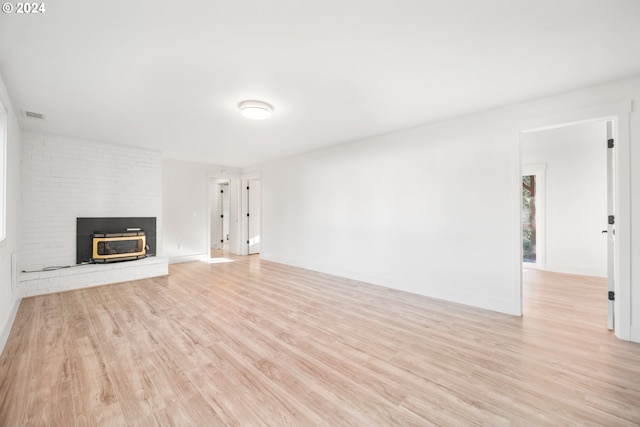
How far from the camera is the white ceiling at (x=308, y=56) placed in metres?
1.63

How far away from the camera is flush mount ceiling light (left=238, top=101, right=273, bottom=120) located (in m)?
2.90

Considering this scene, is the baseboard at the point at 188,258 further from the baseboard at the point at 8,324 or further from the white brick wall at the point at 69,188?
the baseboard at the point at 8,324

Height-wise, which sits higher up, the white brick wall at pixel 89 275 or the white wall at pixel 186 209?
the white wall at pixel 186 209

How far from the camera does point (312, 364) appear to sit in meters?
2.06

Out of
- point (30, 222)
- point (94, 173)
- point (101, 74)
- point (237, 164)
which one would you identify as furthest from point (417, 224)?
point (30, 222)

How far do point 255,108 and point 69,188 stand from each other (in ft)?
12.9

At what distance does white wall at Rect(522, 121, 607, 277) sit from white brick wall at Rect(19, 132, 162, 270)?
319 inches

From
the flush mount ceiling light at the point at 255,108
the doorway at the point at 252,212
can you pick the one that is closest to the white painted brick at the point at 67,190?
the doorway at the point at 252,212

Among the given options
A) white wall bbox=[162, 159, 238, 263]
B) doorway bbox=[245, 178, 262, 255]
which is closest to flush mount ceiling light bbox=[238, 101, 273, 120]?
white wall bbox=[162, 159, 238, 263]

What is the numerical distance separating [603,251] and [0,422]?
307 inches

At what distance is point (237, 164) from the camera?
6.88m

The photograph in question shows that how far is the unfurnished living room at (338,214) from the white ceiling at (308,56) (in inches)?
0.8

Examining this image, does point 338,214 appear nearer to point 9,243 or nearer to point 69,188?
point 9,243

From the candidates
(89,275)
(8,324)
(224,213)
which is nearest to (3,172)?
(8,324)
